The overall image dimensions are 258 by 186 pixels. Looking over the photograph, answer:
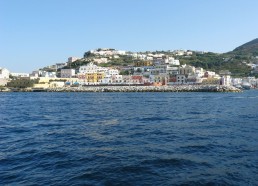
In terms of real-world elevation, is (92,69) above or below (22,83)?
above

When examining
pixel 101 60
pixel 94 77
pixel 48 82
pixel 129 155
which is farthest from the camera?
pixel 101 60

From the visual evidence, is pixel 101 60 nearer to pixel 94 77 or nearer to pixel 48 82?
pixel 94 77

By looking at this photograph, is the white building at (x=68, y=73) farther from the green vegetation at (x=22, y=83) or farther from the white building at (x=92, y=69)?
the green vegetation at (x=22, y=83)

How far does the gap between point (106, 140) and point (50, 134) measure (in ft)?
12.2

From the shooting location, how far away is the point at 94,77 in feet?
413

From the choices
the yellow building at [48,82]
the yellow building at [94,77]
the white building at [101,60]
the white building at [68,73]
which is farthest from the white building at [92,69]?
the white building at [101,60]

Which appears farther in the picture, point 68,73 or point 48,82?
point 68,73

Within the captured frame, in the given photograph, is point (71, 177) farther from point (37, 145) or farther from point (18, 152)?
point (37, 145)

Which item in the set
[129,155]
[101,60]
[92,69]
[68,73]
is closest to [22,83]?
[68,73]

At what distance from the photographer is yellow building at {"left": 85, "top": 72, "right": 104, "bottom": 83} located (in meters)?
125

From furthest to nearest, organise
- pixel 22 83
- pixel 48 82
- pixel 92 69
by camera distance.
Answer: pixel 92 69
pixel 48 82
pixel 22 83

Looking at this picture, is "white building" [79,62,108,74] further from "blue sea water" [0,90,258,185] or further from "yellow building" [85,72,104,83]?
"blue sea water" [0,90,258,185]

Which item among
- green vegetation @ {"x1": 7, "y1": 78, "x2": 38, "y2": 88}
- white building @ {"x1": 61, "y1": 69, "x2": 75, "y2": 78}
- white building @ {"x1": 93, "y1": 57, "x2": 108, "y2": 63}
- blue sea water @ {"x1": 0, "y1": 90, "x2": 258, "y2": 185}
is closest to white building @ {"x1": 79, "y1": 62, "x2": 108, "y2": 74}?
white building @ {"x1": 61, "y1": 69, "x2": 75, "y2": 78}

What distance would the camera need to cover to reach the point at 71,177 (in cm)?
962
